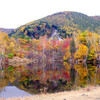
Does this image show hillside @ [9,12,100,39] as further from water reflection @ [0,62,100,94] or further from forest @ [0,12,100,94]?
water reflection @ [0,62,100,94]

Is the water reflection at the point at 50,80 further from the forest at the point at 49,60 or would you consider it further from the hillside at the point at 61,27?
the hillside at the point at 61,27

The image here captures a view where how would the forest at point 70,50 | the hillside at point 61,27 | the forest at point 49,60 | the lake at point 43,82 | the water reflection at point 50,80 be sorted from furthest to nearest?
the hillside at point 61,27, the forest at point 70,50, the forest at point 49,60, the water reflection at point 50,80, the lake at point 43,82

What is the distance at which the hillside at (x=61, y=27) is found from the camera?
125000 mm

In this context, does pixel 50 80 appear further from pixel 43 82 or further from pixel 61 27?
pixel 61 27

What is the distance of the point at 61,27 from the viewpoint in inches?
5630

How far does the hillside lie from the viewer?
125 m

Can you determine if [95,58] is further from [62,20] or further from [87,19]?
[87,19]

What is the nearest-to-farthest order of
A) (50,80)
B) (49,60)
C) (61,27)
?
(50,80), (49,60), (61,27)

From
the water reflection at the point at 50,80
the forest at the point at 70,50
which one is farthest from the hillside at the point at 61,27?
the water reflection at the point at 50,80

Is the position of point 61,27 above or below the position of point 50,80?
above

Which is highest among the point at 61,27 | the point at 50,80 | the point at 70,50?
the point at 61,27

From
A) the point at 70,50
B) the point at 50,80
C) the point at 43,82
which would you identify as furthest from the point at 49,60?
the point at 43,82

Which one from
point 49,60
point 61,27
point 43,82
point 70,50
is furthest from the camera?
point 61,27

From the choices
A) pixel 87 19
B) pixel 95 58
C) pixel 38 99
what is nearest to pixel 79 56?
pixel 95 58
